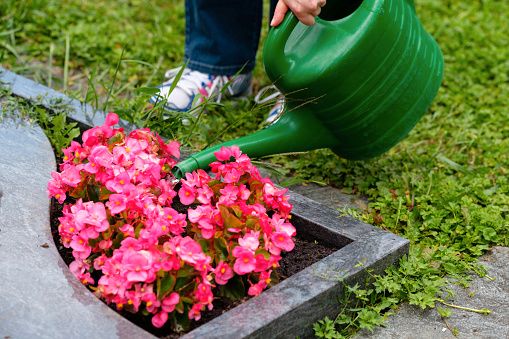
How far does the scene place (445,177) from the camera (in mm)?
2365

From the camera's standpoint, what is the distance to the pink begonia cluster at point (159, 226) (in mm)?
Result: 1438

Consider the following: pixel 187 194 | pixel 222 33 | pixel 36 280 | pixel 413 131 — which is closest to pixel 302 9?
pixel 187 194

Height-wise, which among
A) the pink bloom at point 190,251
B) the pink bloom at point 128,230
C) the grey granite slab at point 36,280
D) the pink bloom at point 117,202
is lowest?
the grey granite slab at point 36,280

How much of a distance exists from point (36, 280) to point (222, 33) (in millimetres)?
1392

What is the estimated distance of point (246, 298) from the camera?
157 cm

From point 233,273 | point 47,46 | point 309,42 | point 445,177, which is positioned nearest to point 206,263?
point 233,273

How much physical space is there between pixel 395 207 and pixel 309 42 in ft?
1.84

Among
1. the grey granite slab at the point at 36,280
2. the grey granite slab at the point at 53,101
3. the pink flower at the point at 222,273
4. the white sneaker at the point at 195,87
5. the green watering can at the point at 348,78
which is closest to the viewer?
the grey granite slab at the point at 36,280

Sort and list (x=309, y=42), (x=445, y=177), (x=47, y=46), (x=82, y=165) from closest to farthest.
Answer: (x=82, y=165), (x=309, y=42), (x=445, y=177), (x=47, y=46)

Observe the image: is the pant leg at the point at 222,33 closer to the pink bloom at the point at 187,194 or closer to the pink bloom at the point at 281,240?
the pink bloom at the point at 187,194

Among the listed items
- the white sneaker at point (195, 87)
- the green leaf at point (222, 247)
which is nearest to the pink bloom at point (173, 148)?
the green leaf at point (222, 247)

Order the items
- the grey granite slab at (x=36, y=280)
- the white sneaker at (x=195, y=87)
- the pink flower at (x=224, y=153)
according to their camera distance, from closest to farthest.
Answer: the grey granite slab at (x=36, y=280)
the pink flower at (x=224, y=153)
the white sneaker at (x=195, y=87)

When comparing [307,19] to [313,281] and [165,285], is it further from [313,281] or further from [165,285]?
[165,285]

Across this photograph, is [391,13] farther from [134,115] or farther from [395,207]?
[134,115]
